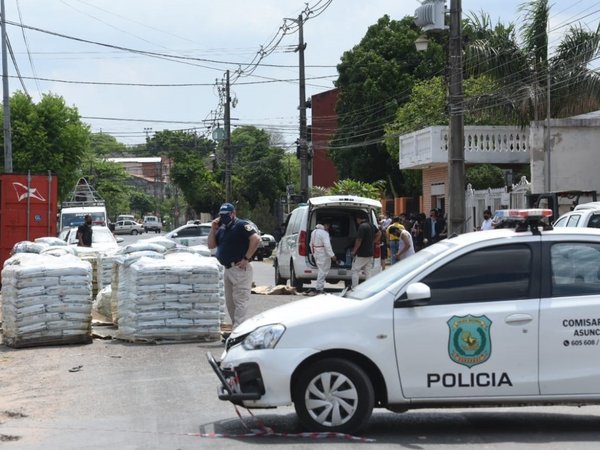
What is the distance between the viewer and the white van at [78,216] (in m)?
40.1

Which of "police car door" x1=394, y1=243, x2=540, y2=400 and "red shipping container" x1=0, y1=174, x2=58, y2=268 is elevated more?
"red shipping container" x1=0, y1=174, x2=58, y2=268

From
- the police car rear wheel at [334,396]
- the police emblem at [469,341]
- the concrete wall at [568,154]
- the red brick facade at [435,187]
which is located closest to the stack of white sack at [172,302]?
the police car rear wheel at [334,396]

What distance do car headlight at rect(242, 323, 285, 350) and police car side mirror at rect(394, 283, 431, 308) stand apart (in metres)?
0.94

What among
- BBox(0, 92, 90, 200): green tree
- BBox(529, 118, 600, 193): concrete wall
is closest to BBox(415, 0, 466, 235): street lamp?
BBox(529, 118, 600, 193): concrete wall

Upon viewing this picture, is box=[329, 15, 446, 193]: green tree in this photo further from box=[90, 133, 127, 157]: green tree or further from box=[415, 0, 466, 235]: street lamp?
box=[90, 133, 127, 157]: green tree

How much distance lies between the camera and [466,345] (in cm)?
793

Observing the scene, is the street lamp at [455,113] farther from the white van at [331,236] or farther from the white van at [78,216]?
the white van at [78,216]

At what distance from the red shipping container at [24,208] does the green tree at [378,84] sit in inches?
1166

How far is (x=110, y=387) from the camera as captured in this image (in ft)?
35.3

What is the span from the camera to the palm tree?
33.0 metres

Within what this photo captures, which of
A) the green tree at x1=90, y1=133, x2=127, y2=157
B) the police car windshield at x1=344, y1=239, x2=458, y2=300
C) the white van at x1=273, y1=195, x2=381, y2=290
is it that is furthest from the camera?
the green tree at x1=90, y1=133, x2=127, y2=157

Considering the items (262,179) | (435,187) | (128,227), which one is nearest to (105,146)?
(128,227)

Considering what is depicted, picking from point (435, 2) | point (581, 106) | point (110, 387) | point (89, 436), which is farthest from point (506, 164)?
point (89, 436)

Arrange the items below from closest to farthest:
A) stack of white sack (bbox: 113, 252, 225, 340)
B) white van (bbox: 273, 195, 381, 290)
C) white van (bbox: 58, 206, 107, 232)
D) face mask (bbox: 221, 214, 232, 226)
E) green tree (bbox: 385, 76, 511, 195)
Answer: face mask (bbox: 221, 214, 232, 226)
stack of white sack (bbox: 113, 252, 225, 340)
white van (bbox: 273, 195, 381, 290)
white van (bbox: 58, 206, 107, 232)
green tree (bbox: 385, 76, 511, 195)
